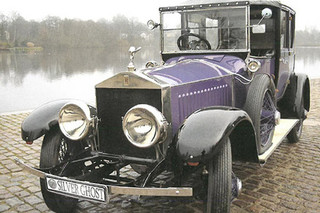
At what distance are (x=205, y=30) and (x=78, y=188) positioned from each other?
109 inches

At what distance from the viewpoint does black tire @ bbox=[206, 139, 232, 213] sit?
2766mm

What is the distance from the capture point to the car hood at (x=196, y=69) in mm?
3452

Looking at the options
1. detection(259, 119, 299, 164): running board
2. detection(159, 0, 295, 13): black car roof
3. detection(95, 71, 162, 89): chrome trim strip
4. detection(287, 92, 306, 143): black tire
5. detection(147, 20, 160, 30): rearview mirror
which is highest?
detection(159, 0, 295, 13): black car roof

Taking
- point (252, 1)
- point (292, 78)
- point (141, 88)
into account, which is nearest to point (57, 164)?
point (141, 88)

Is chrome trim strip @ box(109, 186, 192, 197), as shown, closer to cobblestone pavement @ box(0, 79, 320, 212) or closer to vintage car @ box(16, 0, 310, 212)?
vintage car @ box(16, 0, 310, 212)

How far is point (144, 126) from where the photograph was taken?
9.61 ft

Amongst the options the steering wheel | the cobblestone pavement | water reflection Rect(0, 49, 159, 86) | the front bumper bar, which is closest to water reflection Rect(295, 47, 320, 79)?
water reflection Rect(0, 49, 159, 86)

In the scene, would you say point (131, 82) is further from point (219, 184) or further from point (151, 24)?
point (151, 24)

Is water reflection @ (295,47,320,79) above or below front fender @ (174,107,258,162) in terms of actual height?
below

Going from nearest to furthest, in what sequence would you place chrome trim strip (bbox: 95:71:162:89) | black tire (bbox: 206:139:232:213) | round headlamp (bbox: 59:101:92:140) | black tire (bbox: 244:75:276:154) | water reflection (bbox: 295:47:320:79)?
black tire (bbox: 206:139:232:213), chrome trim strip (bbox: 95:71:162:89), round headlamp (bbox: 59:101:92:140), black tire (bbox: 244:75:276:154), water reflection (bbox: 295:47:320:79)

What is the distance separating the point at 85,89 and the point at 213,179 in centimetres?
1130

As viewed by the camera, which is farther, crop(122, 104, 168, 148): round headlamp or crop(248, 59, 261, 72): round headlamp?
crop(248, 59, 261, 72): round headlamp

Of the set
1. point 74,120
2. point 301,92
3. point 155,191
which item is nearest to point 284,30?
point 301,92

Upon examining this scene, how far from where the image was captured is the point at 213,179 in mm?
2797
